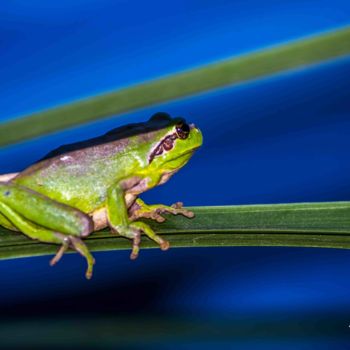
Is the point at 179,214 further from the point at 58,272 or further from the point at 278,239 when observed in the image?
the point at 58,272

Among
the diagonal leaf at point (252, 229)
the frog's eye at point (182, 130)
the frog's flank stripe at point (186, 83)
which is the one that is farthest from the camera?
the frog's eye at point (182, 130)

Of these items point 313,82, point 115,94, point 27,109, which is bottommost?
point 115,94

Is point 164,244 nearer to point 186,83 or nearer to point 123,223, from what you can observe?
point 123,223

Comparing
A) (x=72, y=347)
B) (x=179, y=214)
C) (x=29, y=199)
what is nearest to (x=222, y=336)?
(x=72, y=347)

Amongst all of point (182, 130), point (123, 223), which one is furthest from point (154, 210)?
point (182, 130)

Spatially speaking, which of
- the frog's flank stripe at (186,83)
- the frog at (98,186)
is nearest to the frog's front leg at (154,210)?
the frog at (98,186)

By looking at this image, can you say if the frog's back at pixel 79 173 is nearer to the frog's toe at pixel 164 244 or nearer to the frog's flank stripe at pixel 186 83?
the frog's flank stripe at pixel 186 83
